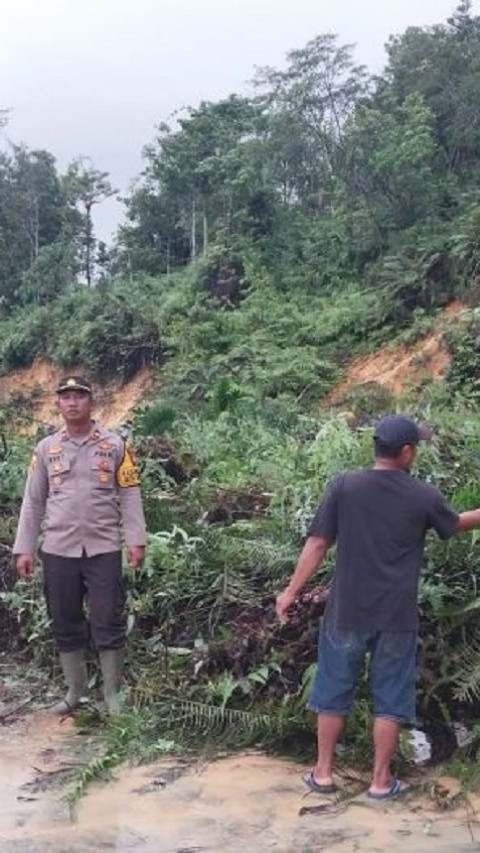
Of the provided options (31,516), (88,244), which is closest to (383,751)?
(31,516)

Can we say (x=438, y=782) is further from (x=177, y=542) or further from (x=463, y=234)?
(x=463, y=234)

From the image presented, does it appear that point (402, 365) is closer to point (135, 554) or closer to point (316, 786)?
point (135, 554)

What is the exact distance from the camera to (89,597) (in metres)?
4.91

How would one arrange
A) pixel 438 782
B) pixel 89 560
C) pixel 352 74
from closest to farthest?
pixel 438 782 → pixel 89 560 → pixel 352 74

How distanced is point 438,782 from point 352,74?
37.2 meters

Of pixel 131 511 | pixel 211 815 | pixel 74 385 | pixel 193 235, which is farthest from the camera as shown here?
pixel 193 235

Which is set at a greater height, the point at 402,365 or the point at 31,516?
the point at 402,365

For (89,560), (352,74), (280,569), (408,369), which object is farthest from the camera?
(352,74)

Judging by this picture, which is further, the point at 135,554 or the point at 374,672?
the point at 135,554

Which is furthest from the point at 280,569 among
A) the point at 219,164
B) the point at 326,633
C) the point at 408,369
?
the point at 219,164

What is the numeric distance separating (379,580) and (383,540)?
0.16 metres

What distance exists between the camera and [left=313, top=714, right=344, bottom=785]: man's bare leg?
377 centimetres

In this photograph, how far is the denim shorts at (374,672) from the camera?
12.2 feet

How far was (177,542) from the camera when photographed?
5.71 metres
